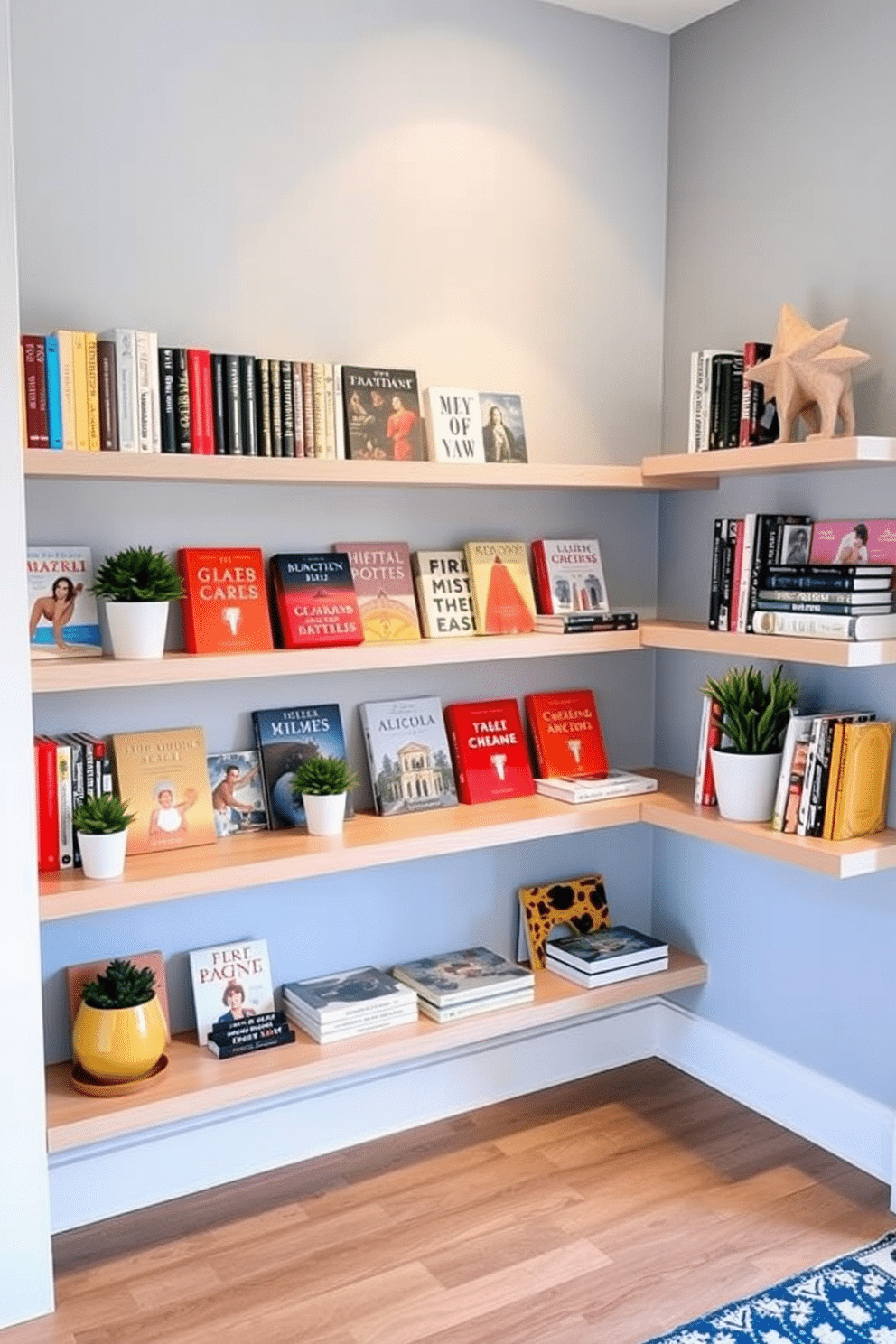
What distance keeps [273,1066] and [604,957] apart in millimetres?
794

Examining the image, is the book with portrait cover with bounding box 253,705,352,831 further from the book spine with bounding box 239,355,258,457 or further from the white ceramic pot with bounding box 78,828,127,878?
the book spine with bounding box 239,355,258,457

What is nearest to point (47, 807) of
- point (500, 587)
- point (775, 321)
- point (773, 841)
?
point (500, 587)

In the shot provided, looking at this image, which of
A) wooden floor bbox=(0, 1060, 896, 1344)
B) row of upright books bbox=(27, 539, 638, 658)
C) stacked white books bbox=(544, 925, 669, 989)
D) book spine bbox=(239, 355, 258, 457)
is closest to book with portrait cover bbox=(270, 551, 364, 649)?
row of upright books bbox=(27, 539, 638, 658)

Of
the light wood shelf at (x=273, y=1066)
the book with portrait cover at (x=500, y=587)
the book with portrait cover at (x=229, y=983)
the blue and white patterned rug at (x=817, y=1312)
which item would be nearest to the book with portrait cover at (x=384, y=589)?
the book with portrait cover at (x=500, y=587)

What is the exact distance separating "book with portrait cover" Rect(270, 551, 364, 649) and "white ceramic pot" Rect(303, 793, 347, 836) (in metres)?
0.29

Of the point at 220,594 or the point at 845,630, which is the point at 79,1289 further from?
the point at 845,630

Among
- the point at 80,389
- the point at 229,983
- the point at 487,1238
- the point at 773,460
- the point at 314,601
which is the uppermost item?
the point at 80,389

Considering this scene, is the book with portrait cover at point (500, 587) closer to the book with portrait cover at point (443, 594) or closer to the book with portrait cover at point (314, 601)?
the book with portrait cover at point (443, 594)

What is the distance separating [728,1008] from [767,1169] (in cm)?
41

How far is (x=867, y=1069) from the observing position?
250 cm

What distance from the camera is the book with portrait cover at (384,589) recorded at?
2521mm

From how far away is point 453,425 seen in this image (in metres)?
2.49

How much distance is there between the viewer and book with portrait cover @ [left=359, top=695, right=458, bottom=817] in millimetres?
2580

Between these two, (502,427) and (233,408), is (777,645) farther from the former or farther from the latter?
(233,408)
